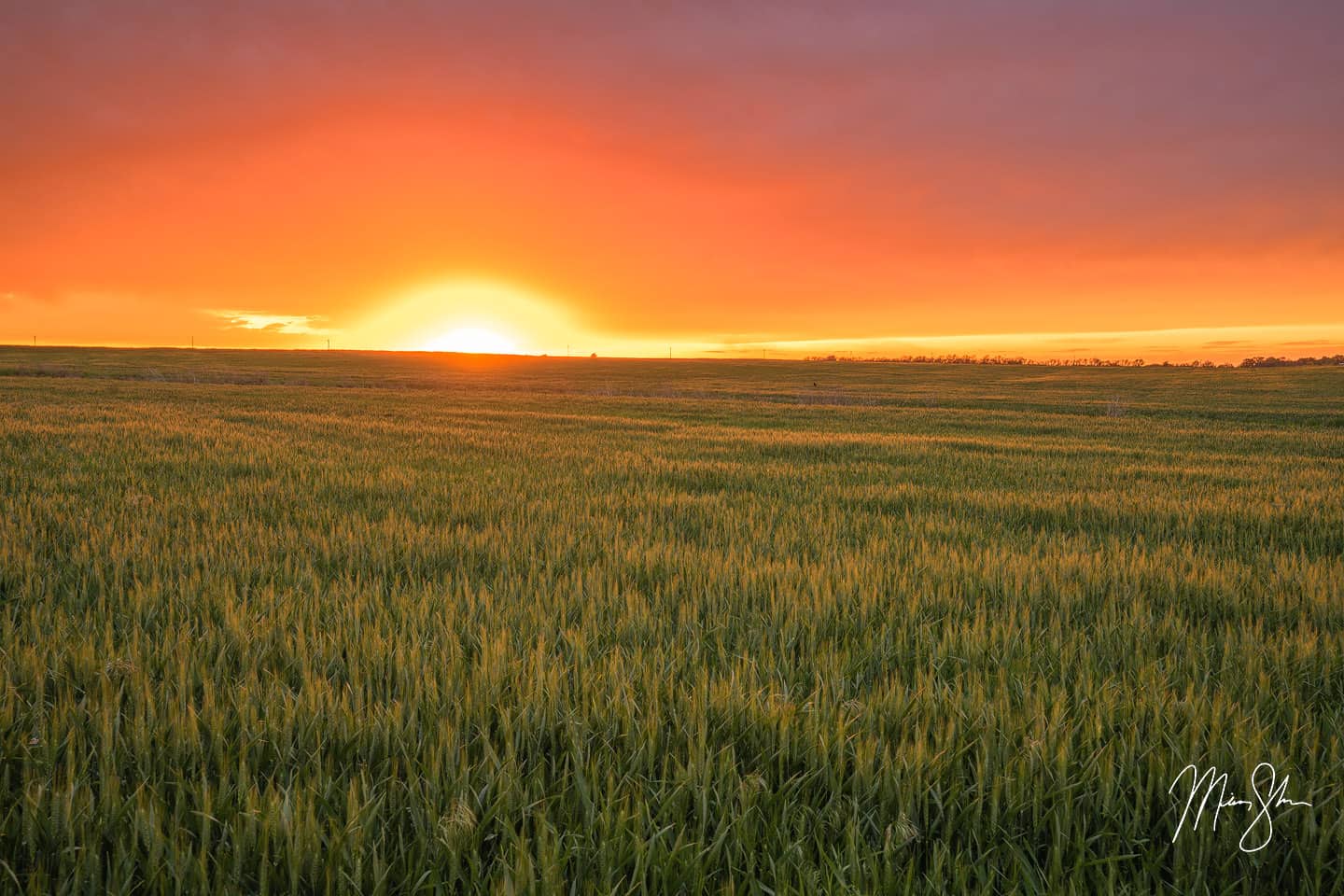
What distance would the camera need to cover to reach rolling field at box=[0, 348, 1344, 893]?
1794mm

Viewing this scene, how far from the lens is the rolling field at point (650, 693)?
1794 millimetres

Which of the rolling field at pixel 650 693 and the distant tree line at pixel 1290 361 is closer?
the rolling field at pixel 650 693

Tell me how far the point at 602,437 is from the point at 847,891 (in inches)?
558

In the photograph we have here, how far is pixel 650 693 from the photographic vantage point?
260 cm
